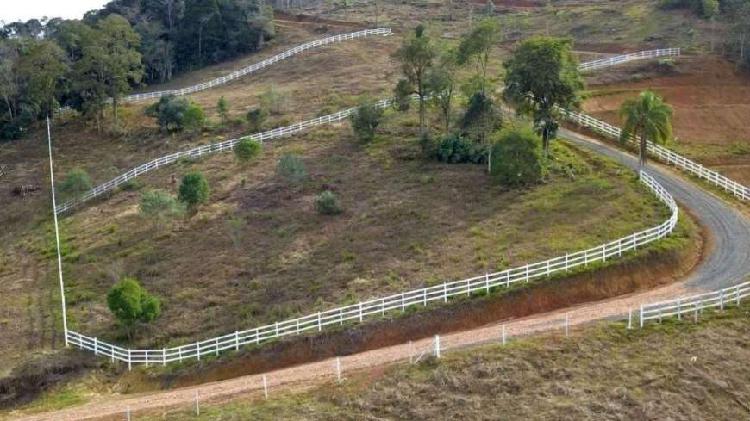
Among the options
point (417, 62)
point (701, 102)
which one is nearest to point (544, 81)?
point (417, 62)

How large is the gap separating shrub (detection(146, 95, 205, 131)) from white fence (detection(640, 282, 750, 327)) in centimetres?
4130

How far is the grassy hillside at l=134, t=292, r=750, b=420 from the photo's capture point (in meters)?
26.0

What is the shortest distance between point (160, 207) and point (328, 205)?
8.81 meters

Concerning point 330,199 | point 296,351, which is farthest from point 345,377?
point 330,199

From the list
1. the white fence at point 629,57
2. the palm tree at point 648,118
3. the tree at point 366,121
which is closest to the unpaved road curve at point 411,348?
the palm tree at point 648,118

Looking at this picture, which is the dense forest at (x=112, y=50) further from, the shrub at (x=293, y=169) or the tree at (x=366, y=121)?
the shrub at (x=293, y=169)

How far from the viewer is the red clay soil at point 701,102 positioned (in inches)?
2094

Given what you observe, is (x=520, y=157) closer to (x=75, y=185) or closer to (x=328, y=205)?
(x=328, y=205)

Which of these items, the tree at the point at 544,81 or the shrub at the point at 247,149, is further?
the shrub at the point at 247,149

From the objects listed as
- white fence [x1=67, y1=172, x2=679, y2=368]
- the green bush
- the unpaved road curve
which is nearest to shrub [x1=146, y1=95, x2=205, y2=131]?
the green bush

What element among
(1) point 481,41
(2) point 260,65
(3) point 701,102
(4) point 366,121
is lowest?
(3) point 701,102

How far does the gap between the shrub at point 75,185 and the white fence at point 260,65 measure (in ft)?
71.3

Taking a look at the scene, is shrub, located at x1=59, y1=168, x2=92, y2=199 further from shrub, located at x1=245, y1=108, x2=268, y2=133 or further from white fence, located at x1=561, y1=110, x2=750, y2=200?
white fence, located at x1=561, y1=110, x2=750, y2=200

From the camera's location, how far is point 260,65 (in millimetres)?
84750
